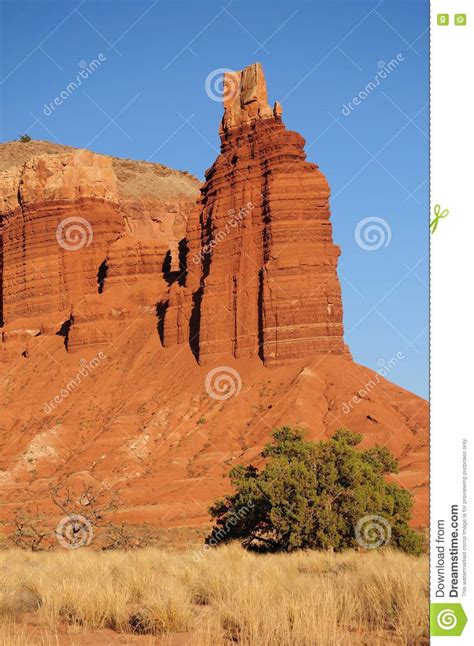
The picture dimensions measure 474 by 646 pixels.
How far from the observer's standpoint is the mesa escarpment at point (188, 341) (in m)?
51.6

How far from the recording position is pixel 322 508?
70.2 ft

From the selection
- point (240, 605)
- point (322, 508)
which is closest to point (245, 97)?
point (322, 508)

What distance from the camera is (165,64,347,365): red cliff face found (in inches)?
2245

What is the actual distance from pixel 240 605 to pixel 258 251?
172 feet

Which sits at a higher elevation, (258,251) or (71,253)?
(71,253)

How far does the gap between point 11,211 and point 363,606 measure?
7852cm

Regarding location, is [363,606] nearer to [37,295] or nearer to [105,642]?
[105,642]

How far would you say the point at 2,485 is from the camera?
185 ft
